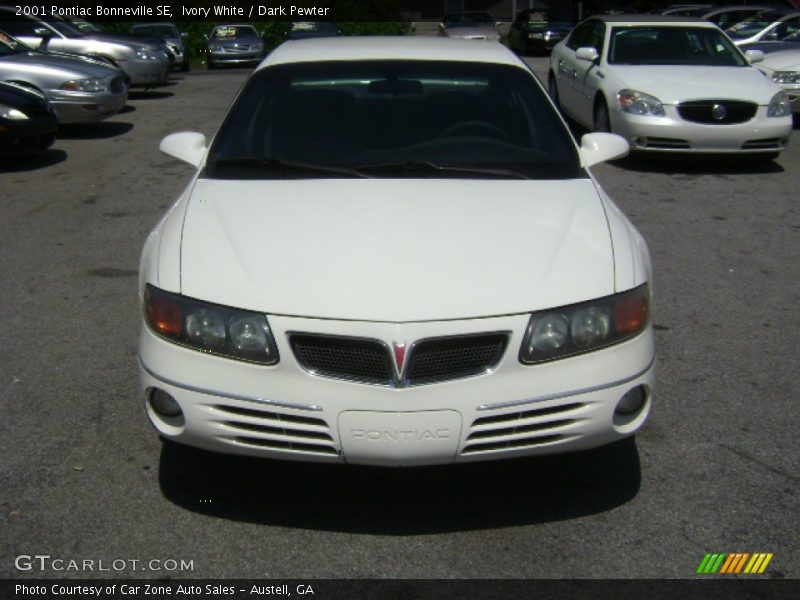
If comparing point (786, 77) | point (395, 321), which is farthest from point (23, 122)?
point (786, 77)

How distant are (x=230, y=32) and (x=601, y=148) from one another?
27.2 metres

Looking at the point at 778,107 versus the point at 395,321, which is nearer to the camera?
the point at 395,321

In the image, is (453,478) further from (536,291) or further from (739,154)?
(739,154)

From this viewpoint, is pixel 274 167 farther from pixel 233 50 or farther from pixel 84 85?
pixel 233 50

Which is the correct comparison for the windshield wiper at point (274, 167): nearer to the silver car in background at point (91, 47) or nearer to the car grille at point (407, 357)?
the car grille at point (407, 357)

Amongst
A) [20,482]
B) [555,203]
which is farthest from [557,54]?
[20,482]

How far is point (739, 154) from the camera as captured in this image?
10.8 metres

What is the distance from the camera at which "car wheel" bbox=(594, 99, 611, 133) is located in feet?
36.8

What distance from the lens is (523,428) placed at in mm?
3520

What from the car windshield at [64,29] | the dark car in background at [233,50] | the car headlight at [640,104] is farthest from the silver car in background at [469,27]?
the car headlight at [640,104]

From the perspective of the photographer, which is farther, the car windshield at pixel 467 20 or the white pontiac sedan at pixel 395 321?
the car windshield at pixel 467 20

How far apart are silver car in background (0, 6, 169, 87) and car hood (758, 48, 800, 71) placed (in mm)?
10154

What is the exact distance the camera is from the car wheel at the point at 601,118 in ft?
36.8

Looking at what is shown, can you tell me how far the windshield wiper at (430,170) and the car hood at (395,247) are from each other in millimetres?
111
